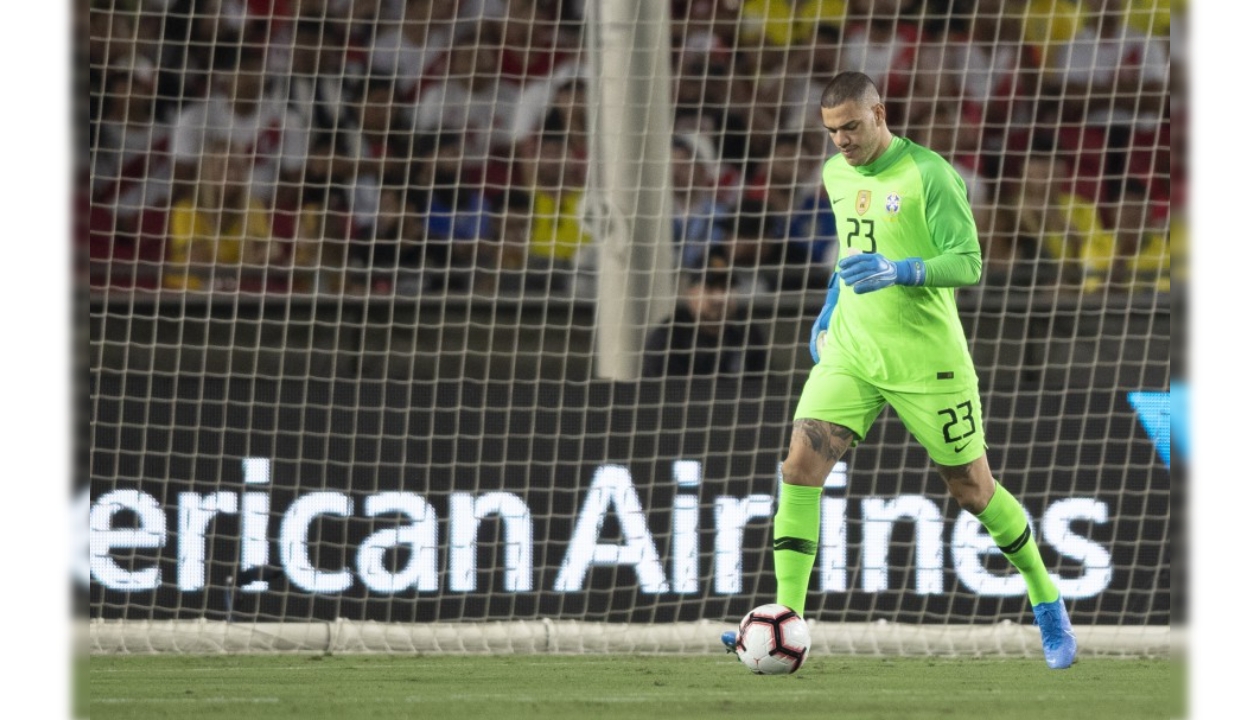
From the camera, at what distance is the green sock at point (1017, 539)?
4.98 metres

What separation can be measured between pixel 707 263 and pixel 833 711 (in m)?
3.78

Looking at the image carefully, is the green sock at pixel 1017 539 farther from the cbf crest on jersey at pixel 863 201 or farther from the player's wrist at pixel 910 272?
the cbf crest on jersey at pixel 863 201

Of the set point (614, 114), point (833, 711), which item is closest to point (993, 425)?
point (614, 114)

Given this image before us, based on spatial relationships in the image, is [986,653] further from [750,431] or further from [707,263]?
[707,263]

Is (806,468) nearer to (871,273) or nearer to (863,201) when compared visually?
(871,273)

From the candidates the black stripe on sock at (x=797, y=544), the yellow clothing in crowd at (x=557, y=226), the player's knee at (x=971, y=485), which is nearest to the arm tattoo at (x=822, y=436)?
the black stripe on sock at (x=797, y=544)

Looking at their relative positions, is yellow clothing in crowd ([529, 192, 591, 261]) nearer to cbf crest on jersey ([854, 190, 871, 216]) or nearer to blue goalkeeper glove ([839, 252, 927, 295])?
cbf crest on jersey ([854, 190, 871, 216])

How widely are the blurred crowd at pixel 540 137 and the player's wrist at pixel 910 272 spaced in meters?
3.12

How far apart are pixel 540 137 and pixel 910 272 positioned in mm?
4272

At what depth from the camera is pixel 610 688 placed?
5.05 m

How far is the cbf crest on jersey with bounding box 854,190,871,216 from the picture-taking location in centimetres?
480

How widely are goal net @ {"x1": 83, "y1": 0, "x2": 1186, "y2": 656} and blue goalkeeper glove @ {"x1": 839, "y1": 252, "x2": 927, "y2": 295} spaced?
2.19 meters

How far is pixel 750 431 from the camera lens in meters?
6.65

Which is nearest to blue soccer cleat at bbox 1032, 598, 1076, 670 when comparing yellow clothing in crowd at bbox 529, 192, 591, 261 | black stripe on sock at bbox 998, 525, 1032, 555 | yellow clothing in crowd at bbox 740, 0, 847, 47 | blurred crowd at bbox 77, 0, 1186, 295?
black stripe on sock at bbox 998, 525, 1032, 555
